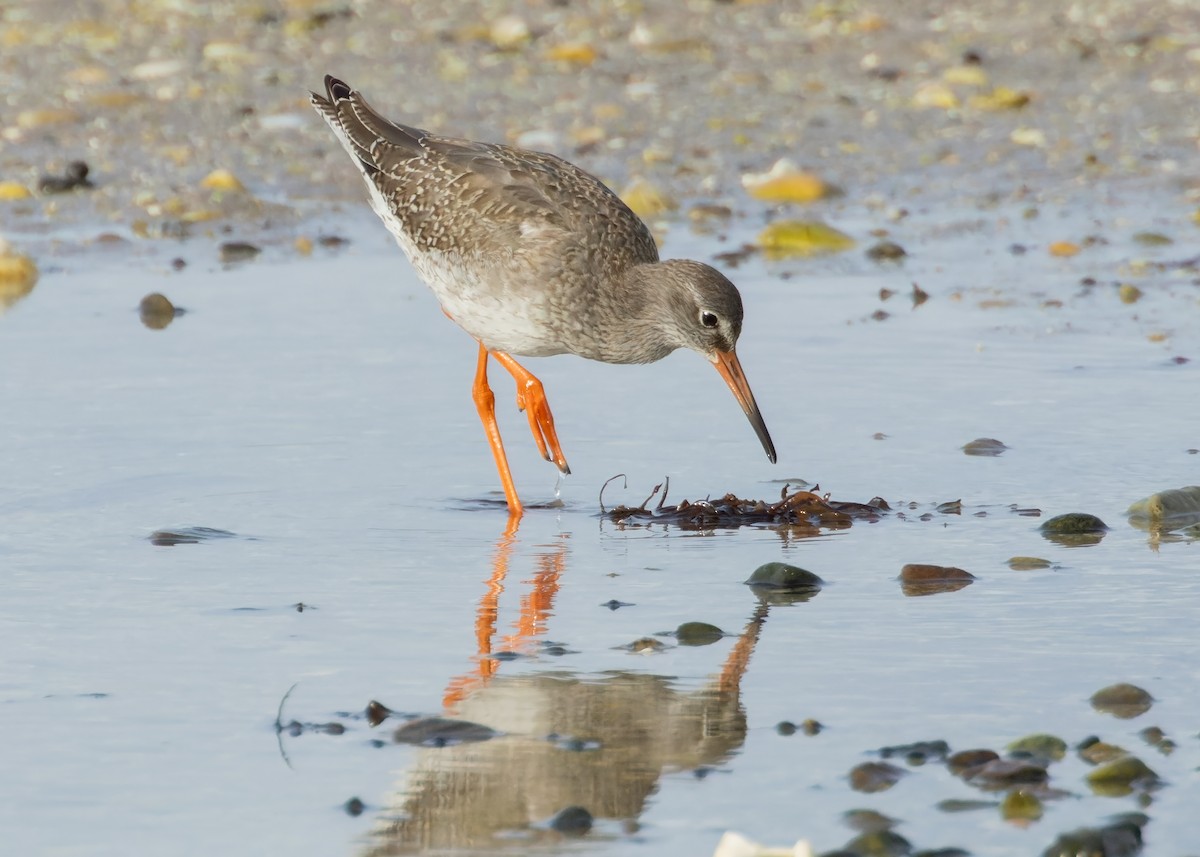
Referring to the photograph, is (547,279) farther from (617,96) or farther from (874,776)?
(617,96)

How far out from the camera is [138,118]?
14844 mm

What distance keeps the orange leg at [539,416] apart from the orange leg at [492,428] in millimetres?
132

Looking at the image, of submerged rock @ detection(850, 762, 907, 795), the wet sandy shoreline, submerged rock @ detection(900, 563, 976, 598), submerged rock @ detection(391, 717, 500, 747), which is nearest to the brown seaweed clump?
submerged rock @ detection(900, 563, 976, 598)

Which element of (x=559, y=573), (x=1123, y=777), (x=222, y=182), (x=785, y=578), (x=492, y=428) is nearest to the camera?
(x=1123, y=777)

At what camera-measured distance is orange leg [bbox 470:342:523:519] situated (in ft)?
22.6

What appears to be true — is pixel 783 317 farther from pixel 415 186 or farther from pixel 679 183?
pixel 679 183

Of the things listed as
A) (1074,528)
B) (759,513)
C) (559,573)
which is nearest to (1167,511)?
(1074,528)

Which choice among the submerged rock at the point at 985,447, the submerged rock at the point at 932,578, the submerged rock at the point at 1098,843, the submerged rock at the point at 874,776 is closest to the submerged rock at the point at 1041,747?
the submerged rock at the point at 874,776

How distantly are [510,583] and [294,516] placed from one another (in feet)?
3.54

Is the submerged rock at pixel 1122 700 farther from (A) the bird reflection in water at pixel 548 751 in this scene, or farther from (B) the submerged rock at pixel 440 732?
(B) the submerged rock at pixel 440 732

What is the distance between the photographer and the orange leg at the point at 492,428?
22.6 feet

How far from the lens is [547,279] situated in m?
7.59

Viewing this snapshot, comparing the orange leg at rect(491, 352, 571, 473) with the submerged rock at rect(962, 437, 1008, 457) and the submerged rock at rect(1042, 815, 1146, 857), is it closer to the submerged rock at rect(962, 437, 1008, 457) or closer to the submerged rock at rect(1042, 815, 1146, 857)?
the submerged rock at rect(962, 437, 1008, 457)

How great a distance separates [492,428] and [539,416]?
0.21m
